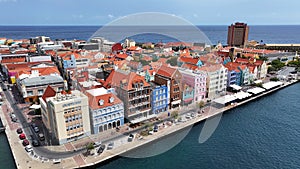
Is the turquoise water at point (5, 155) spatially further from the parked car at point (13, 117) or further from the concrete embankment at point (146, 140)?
the concrete embankment at point (146, 140)

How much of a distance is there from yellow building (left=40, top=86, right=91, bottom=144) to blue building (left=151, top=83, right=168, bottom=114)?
1405 cm

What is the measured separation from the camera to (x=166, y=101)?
47.4m

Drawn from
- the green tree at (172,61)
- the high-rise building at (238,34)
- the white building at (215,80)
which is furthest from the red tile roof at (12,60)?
the high-rise building at (238,34)

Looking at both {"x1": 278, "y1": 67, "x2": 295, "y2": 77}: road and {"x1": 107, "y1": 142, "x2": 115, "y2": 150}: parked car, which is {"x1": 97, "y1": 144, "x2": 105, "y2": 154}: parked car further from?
{"x1": 278, "y1": 67, "x2": 295, "y2": 77}: road

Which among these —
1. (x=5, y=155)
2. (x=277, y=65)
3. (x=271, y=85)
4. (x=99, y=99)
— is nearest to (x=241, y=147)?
(x=99, y=99)

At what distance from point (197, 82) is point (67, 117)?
30549 millimetres

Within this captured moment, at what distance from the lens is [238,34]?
15275 cm

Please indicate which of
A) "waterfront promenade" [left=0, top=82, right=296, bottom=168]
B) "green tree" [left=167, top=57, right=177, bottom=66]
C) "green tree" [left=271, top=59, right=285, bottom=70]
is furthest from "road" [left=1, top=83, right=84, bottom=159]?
"green tree" [left=271, top=59, right=285, bottom=70]

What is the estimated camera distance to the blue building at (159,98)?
1763 inches

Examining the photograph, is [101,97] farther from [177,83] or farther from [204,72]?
[204,72]

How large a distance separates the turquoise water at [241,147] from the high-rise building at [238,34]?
4190 inches

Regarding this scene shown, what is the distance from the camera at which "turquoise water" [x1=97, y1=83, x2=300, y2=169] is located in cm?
3291

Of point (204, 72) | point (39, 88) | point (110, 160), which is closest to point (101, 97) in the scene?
point (110, 160)

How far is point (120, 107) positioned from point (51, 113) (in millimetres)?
11482
